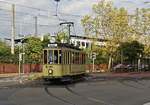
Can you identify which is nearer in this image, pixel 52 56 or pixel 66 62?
pixel 52 56

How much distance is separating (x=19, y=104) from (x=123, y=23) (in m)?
68.4

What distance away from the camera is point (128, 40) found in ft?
300

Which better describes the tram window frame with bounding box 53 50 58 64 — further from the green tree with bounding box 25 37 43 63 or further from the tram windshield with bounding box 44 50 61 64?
the green tree with bounding box 25 37 43 63

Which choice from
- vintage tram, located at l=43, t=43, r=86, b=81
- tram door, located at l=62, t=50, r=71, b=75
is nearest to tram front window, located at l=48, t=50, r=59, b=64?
vintage tram, located at l=43, t=43, r=86, b=81

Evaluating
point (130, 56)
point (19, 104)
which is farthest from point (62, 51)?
A: point (130, 56)

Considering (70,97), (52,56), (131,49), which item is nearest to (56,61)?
(52,56)

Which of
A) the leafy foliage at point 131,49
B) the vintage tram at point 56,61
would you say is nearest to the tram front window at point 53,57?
the vintage tram at point 56,61

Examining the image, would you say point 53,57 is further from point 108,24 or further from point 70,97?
point 108,24

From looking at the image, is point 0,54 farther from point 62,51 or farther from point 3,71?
point 62,51

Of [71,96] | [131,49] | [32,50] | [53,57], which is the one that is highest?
[53,57]

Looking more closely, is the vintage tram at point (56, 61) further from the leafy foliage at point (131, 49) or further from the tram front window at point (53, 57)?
the leafy foliage at point (131, 49)

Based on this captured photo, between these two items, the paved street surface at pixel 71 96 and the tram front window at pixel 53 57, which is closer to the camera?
the paved street surface at pixel 71 96

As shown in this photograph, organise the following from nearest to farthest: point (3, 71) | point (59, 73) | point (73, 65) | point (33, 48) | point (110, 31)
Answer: point (59, 73)
point (73, 65)
point (3, 71)
point (33, 48)
point (110, 31)

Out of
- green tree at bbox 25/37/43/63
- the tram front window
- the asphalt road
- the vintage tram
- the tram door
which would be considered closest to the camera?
the asphalt road
